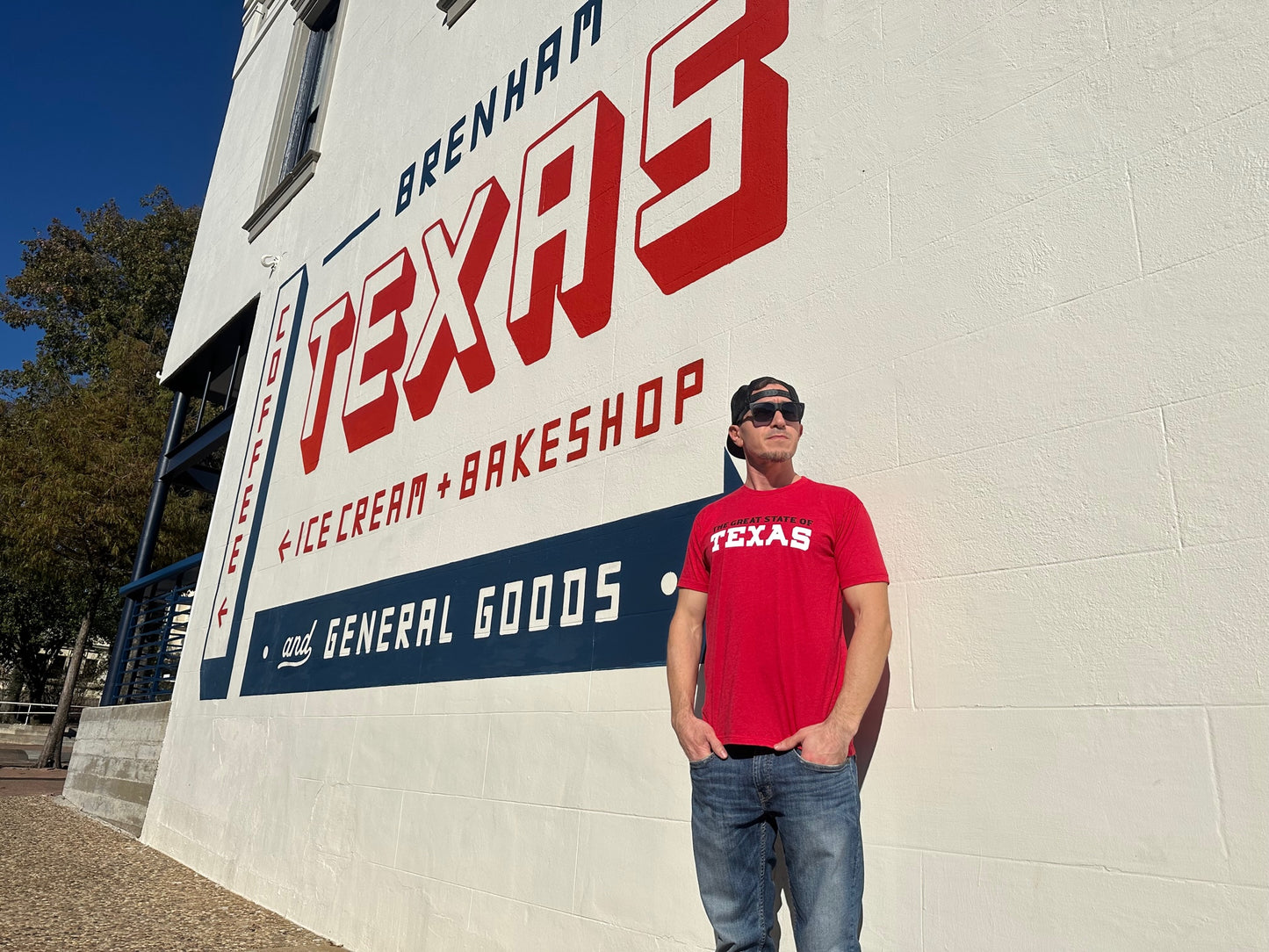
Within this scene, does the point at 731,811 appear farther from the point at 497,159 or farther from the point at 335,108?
the point at 335,108

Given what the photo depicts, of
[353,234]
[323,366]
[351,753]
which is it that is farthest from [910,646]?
[353,234]

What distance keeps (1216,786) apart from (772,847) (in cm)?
92

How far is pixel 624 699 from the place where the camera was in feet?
10.3

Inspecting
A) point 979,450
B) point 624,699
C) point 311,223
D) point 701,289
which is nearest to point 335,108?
point 311,223

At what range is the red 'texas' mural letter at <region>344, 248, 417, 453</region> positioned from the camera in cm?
534

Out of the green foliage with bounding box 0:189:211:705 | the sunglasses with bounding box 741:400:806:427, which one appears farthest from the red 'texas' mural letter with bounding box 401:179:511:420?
the green foliage with bounding box 0:189:211:705

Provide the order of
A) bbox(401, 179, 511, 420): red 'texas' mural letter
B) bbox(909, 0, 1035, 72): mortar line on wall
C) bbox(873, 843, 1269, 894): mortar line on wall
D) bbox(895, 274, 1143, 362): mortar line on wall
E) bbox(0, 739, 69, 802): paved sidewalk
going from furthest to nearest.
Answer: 1. bbox(0, 739, 69, 802): paved sidewalk
2. bbox(401, 179, 511, 420): red 'texas' mural letter
3. bbox(909, 0, 1035, 72): mortar line on wall
4. bbox(895, 274, 1143, 362): mortar line on wall
5. bbox(873, 843, 1269, 894): mortar line on wall

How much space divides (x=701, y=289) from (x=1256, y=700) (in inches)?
87.3

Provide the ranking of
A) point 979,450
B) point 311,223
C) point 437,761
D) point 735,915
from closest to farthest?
point 735,915 < point 979,450 < point 437,761 < point 311,223

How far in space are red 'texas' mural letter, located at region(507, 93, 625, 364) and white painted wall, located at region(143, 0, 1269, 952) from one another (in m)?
0.13

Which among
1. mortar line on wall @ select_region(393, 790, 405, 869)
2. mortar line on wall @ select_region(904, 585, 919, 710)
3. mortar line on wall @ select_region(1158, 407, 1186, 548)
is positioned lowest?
mortar line on wall @ select_region(393, 790, 405, 869)

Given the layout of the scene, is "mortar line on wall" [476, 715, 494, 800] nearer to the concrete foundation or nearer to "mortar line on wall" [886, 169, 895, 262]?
"mortar line on wall" [886, 169, 895, 262]

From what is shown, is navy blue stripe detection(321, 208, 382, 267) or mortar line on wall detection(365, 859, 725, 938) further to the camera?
navy blue stripe detection(321, 208, 382, 267)

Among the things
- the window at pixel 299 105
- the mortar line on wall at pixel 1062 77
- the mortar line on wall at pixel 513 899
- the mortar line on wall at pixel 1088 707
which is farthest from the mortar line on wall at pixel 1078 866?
the window at pixel 299 105
